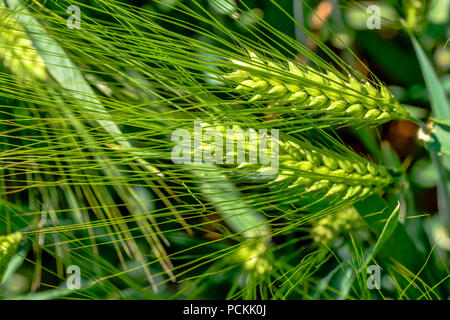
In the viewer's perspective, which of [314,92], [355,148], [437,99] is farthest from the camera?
[355,148]

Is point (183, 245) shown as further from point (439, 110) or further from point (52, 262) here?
point (439, 110)

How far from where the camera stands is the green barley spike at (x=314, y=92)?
0.49 metres

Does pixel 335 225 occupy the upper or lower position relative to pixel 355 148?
lower

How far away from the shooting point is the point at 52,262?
0.93 metres

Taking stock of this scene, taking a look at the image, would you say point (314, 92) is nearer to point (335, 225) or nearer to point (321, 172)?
point (321, 172)

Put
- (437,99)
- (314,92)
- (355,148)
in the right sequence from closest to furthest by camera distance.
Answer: (314,92) < (437,99) < (355,148)

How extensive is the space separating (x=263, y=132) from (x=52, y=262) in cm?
65

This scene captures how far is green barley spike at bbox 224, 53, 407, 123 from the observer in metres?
0.49

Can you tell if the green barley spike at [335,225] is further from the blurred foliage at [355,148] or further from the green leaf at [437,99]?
the green leaf at [437,99]

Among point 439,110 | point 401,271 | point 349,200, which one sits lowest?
point 401,271

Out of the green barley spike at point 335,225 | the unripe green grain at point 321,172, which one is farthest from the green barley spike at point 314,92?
the green barley spike at point 335,225

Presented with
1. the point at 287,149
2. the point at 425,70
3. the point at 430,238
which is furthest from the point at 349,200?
the point at 430,238

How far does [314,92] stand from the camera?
0.51 metres

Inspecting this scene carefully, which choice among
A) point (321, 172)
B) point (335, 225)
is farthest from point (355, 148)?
point (321, 172)
